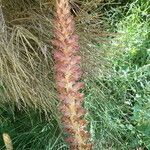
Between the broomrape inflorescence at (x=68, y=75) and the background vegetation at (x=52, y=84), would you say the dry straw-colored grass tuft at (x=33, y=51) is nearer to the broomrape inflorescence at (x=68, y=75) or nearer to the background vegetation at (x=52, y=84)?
the background vegetation at (x=52, y=84)

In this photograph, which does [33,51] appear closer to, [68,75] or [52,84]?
[52,84]

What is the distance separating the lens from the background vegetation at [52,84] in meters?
1.63

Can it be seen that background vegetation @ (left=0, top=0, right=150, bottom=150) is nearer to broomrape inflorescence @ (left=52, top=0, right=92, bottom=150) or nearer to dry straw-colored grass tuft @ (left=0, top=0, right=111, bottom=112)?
dry straw-colored grass tuft @ (left=0, top=0, right=111, bottom=112)

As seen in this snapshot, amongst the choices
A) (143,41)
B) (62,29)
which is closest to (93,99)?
(143,41)

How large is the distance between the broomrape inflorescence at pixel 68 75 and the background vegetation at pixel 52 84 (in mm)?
959

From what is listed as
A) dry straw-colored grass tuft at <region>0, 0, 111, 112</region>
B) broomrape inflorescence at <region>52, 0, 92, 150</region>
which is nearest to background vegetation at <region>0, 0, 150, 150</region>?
dry straw-colored grass tuft at <region>0, 0, 111, 112</region>

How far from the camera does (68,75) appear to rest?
23.2 inches

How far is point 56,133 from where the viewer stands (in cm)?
182

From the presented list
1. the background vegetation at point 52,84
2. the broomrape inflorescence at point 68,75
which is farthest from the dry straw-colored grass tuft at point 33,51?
the broomrape inflorescence at point 68,75

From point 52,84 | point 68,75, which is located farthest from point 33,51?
point 68,75

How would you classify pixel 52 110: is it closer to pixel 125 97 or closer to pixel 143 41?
pixel 125 97

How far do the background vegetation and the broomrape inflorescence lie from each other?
0.96 metres

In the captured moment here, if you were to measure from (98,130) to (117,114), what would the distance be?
0.48 feet

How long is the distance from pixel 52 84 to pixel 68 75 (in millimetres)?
1115
